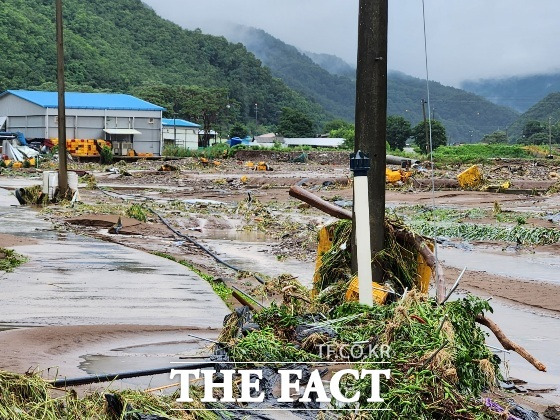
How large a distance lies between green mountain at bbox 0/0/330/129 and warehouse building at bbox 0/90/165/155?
22859mm

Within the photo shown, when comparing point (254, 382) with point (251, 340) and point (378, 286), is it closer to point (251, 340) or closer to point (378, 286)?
point (251, 340)

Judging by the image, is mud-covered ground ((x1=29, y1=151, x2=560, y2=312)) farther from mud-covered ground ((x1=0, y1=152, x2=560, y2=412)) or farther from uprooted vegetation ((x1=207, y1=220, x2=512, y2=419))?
uprooted vegetation ((x1=207, y1=220, x2=512, y2=419))

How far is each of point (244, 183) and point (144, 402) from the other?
42.8 m

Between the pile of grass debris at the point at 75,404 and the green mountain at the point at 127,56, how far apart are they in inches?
4503

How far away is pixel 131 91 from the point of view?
129625mm

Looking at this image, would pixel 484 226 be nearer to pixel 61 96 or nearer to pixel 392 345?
pixel 61 96

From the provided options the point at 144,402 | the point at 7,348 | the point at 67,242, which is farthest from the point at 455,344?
the point at 67,242

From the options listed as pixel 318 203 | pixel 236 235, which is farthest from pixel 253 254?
pixel 318 203

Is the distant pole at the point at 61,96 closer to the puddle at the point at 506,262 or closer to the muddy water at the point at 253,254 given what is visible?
the muddy water at the point at 253,254

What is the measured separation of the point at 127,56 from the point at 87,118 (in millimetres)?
62929

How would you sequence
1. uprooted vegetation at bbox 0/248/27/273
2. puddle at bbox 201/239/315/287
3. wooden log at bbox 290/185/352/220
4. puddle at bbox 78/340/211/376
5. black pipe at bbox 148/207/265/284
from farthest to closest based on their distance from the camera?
black pipe at bbox 148/207/265/284 < puddle at bbox 201/239/315/287 < uprooted vegetation at bbox 0/248/27/273 < wooden log at bbox 290/185/352/220 < puddle at bbox 78/340/211/376

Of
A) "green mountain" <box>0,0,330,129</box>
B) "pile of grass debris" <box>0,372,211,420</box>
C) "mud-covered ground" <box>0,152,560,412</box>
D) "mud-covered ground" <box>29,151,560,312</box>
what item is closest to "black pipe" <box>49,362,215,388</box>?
"pile of grass debris" <box>0,372,211,420</box>

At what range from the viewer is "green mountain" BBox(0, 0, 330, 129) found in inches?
4641

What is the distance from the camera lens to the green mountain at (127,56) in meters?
118
